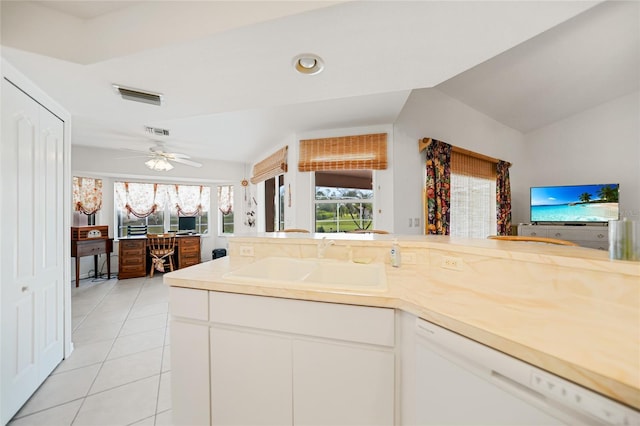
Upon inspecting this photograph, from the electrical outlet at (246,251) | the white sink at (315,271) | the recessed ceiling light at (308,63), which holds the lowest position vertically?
the white sink at (315,271)

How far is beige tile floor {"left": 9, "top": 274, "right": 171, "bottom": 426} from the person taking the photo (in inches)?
57.4

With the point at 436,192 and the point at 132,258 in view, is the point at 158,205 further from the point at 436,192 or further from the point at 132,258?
the point at 436,192

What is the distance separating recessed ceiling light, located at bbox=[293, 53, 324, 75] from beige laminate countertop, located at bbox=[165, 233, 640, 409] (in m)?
1.19

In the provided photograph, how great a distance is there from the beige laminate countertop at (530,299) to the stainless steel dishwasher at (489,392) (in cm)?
2

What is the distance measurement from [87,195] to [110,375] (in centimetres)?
416

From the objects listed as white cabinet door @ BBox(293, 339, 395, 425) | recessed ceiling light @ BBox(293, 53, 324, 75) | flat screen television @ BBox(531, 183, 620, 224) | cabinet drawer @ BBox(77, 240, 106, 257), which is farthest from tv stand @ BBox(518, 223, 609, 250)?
cabinet drawer @ BBox(77, 240, 106, 257)

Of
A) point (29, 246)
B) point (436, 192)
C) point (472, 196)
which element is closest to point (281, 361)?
point (29, 246)

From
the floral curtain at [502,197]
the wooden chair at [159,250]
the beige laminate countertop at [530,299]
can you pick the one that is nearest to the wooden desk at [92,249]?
the wooden chair at [159,250]

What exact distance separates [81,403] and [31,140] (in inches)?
70.8

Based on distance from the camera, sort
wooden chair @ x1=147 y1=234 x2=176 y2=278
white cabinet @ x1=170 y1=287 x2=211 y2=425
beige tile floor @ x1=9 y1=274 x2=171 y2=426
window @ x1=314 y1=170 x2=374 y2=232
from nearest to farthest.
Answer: white cabinet @ x1=170 y1=287 x2=211 y2=425
beige tile floor @ x1=9 y1=274 x2=171 y2=426
window @ x1=314 y1=170 x2=374 y2=232
wooden chair @ x1=147 y1=234 x2=176 y2=278

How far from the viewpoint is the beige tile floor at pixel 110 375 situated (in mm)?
1459

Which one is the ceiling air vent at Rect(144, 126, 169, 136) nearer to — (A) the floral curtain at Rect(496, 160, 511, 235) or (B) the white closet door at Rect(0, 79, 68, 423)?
(B) the white closet door at Rect(0, 79, 68, 423)

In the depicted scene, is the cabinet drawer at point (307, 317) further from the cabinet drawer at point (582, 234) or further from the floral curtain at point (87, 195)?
the floral curtain at point (87, 195)

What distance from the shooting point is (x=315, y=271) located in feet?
4.57
